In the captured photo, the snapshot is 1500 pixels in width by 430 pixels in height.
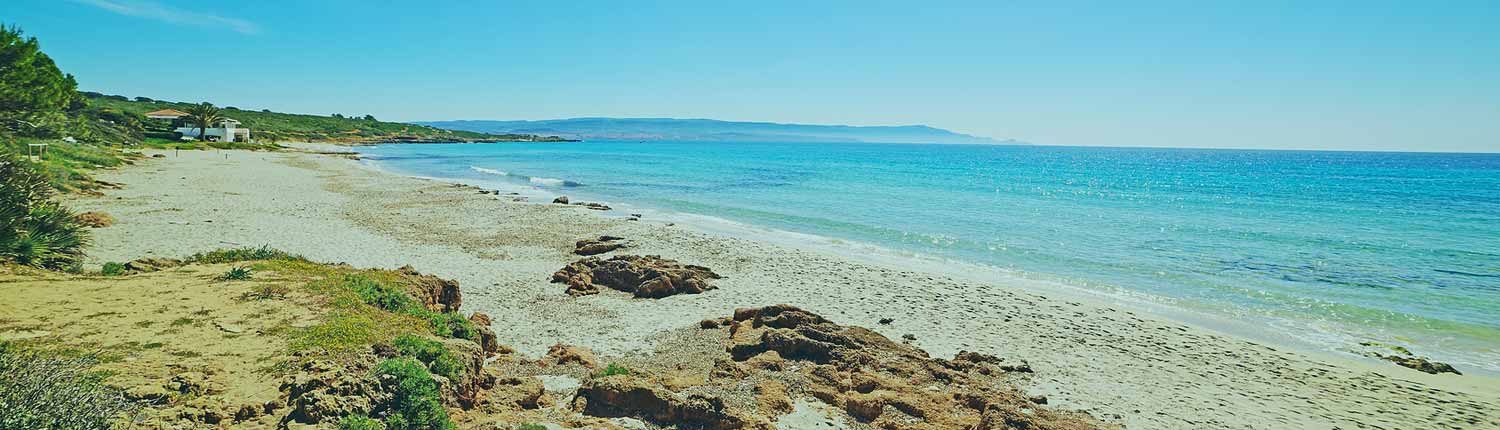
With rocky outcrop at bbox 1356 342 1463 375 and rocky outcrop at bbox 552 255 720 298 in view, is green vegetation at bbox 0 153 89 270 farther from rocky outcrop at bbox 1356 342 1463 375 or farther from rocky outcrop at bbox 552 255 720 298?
rocky outcrop at bbox 1356 342 1463 375

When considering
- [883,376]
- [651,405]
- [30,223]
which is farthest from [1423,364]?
[30,223]

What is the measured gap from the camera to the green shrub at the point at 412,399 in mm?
6195

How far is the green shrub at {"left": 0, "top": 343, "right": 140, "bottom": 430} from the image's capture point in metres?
4.20

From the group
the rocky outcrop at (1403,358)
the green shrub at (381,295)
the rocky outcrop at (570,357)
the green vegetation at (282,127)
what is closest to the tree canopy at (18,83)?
the green shrub at (381,295)

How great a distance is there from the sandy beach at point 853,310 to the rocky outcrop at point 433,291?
87 centimetres

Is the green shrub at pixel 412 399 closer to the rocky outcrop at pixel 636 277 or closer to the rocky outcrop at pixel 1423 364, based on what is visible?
the rocky outcrop at pixel 636 277

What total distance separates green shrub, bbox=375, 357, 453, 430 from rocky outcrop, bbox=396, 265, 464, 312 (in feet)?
14.1

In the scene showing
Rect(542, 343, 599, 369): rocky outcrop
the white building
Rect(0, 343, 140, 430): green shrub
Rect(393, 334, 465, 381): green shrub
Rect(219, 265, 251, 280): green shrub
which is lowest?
Rect(542, 343, 599, 369): rocky outcrop

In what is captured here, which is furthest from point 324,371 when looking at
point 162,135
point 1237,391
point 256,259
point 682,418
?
point 162,135

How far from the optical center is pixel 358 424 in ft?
18.6

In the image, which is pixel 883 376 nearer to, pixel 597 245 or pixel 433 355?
pixel 433 355

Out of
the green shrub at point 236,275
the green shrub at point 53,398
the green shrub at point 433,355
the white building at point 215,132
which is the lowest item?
the green shrub at point 433,355

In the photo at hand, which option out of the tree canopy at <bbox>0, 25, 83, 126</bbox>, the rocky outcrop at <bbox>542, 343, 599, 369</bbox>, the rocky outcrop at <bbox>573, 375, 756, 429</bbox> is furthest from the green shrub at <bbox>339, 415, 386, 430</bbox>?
the tree canopy at <bbox>0, 25, 83, 126</bbox>

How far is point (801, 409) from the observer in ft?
28.6
